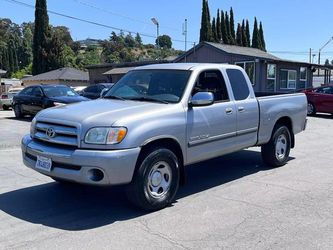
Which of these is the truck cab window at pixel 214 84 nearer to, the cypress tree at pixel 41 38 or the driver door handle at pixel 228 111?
the driver door handle at pixel 228 111

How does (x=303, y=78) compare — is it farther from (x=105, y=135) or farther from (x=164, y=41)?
(x=164, y=41)

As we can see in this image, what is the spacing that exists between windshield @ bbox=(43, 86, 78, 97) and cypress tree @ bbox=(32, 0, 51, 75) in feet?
133

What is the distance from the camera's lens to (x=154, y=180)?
5574 mm

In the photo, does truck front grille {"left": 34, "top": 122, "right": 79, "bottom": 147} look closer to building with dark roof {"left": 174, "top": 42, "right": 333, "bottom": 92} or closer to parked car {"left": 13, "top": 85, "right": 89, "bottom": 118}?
parked car {"left": 13, "top": 85, "right": 89, "bottom": 118}

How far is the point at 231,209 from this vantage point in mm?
5645

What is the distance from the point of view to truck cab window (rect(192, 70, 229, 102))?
21.9ft

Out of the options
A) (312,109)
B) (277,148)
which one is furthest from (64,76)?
(277,148)

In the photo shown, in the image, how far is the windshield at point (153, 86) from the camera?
6199 mm

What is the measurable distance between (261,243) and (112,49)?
392ft

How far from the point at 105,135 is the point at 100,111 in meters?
0.54

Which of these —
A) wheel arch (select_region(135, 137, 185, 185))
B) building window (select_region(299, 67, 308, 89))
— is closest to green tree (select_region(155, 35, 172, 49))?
building window (select_region(299, 67, 308, 89))

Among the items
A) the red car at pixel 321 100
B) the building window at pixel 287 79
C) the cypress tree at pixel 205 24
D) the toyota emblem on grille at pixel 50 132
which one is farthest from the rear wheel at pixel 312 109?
the cypress tree at pixel 205 24

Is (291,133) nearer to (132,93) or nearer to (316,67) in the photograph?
(132,93)

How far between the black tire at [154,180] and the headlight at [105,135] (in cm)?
47
